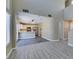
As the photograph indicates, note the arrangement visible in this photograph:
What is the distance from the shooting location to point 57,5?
40.5 ft

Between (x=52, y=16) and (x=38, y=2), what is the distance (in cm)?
215

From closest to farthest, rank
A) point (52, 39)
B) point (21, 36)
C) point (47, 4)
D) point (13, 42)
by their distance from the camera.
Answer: point (13, 42)
point (52, 39)
point (47, 4)
point (21, 36)

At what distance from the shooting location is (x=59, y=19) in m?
11.9

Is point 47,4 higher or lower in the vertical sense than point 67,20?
higher

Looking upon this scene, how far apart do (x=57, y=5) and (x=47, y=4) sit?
1128 millimetres
